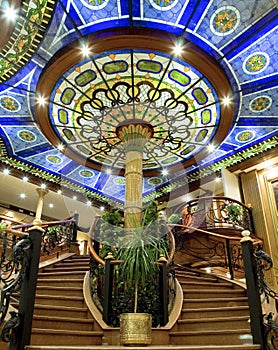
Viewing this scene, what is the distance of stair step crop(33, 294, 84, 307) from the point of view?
4.71 metres

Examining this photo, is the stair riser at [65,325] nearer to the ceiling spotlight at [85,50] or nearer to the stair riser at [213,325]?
the stair riser at [213,325]

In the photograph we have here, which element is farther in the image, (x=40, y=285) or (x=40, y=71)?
(x=40, y=71)

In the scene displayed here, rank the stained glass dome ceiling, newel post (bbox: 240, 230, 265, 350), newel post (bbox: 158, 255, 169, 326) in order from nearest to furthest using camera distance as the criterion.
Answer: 1. newel post (bbox: 240, 230, 265, 350)
2. newel post (bbox: 158, 255, 169, 326)
3. the stained glass dome ceiling

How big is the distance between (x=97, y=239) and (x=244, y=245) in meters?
3.25

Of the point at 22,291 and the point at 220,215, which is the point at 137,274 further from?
the point at 220,215

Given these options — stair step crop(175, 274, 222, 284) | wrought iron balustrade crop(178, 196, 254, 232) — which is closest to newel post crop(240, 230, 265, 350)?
stair step crop(175, 274, 222, 284)

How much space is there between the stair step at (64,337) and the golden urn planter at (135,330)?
54 centimetres

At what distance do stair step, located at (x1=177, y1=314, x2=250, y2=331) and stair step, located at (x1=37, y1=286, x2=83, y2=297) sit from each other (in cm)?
171

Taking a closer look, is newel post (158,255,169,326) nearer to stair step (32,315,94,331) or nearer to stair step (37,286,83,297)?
stair step (32,315,94,331)

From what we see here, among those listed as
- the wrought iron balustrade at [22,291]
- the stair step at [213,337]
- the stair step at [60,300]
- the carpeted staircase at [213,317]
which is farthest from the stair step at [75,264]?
the wrought iron balustrade at [22,291]

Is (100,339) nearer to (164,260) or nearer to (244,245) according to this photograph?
(164,260)

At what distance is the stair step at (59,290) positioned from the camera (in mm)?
5098

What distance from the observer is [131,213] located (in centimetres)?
679

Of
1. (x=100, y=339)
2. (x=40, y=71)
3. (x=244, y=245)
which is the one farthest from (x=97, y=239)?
(x=40, y=71)
